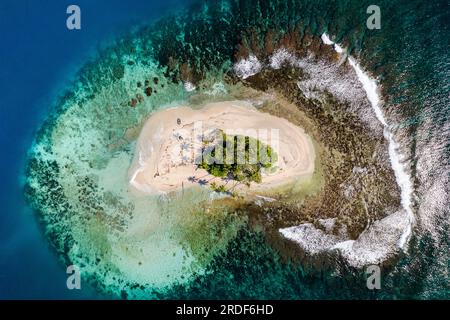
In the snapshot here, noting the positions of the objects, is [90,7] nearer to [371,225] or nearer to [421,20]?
[421,20]

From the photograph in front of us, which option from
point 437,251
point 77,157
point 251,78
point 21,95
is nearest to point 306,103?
point 251,78

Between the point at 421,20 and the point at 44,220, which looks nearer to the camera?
the point at 421,20

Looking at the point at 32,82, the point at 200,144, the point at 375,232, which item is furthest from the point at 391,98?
the point at 32,82

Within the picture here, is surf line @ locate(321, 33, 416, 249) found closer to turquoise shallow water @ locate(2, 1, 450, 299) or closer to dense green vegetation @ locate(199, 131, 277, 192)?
turquoise shallow water @ locate(2, 1, 450, 299)

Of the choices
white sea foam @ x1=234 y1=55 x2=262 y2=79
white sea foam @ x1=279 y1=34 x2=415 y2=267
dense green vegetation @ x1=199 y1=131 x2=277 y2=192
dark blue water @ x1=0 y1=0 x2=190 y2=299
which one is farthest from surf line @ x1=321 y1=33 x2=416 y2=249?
dark blue water @ x1=0 y1=0 x2=190 y2=299

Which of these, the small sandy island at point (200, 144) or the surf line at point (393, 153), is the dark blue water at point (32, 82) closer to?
the small sandy island at point (200, 144)

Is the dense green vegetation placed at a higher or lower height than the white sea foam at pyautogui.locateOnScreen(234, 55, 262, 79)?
lower
